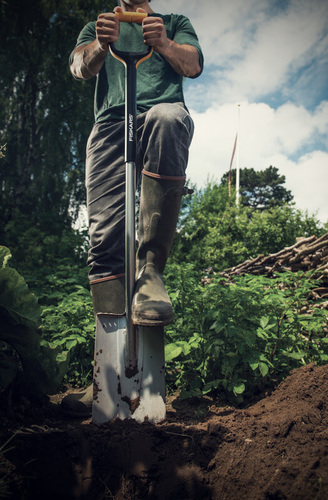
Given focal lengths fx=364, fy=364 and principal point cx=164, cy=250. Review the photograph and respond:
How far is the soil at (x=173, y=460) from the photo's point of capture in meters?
1.10

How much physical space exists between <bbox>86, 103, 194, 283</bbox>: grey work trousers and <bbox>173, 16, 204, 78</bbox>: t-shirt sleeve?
30 cm

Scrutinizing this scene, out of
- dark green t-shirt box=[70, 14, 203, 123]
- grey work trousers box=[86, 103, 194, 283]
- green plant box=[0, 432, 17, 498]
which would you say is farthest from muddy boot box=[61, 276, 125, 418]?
dark green t-shirt box=[70, 14, 203, 123]

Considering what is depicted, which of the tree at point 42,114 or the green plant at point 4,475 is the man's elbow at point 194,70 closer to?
the green plant at point 4,475

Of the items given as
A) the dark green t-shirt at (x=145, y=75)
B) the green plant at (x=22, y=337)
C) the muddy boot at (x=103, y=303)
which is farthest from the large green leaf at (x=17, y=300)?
the dark green t-shirt at (x=145, y=75)

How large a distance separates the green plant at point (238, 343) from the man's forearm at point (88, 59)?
1.45 meters

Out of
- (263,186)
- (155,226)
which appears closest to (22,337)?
(155,226)

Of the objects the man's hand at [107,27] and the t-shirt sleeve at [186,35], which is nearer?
the man's hand at [107,27]

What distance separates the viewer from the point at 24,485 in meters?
1.11

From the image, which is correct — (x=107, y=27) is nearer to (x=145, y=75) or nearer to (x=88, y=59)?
(x=88, y=59)

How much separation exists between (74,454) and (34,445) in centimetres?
14

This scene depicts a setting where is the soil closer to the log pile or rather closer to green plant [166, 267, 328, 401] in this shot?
green plant [166, 267, 328, 401]

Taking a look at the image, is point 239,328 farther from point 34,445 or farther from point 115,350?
point 34,445

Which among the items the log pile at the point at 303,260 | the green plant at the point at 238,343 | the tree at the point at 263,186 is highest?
the tree at the point at 263,186

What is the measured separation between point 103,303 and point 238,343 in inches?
30.5
